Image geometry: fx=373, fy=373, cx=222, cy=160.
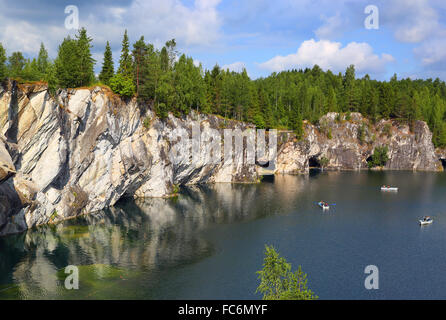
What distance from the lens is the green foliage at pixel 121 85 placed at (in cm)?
7669

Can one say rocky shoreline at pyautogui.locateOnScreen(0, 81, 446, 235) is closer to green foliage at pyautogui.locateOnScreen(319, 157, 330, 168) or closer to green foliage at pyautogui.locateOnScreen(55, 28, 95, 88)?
green foliage at pyautogui.locateOnScreen(55, 28, 95, 88)

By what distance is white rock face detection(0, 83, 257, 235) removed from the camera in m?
54.9

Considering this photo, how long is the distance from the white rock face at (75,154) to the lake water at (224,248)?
3.71 meters

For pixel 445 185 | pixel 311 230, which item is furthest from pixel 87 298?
pixel 445 185

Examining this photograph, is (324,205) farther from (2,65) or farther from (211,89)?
(2,65)

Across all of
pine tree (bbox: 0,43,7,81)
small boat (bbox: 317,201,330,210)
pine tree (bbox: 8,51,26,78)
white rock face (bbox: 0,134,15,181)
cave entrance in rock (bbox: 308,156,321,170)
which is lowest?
small boat (bbox: 317,201,330,210)

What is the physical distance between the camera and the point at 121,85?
77312mm

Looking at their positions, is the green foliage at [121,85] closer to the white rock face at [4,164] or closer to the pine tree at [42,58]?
the pine tree at [42,58]

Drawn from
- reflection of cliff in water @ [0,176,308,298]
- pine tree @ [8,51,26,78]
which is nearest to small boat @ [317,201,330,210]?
reflection of cliff in water @ [0,176,308,298]

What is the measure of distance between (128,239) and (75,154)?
19.3m

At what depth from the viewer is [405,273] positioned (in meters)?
48.2

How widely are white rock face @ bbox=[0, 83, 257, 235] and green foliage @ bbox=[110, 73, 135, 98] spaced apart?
2.26 metres

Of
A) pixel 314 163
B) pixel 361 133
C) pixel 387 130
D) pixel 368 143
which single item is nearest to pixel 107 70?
pixel 314 163

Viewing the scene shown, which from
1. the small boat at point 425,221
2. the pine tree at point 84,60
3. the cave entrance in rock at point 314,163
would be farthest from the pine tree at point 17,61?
the cave entrance in rock at point 314,163
